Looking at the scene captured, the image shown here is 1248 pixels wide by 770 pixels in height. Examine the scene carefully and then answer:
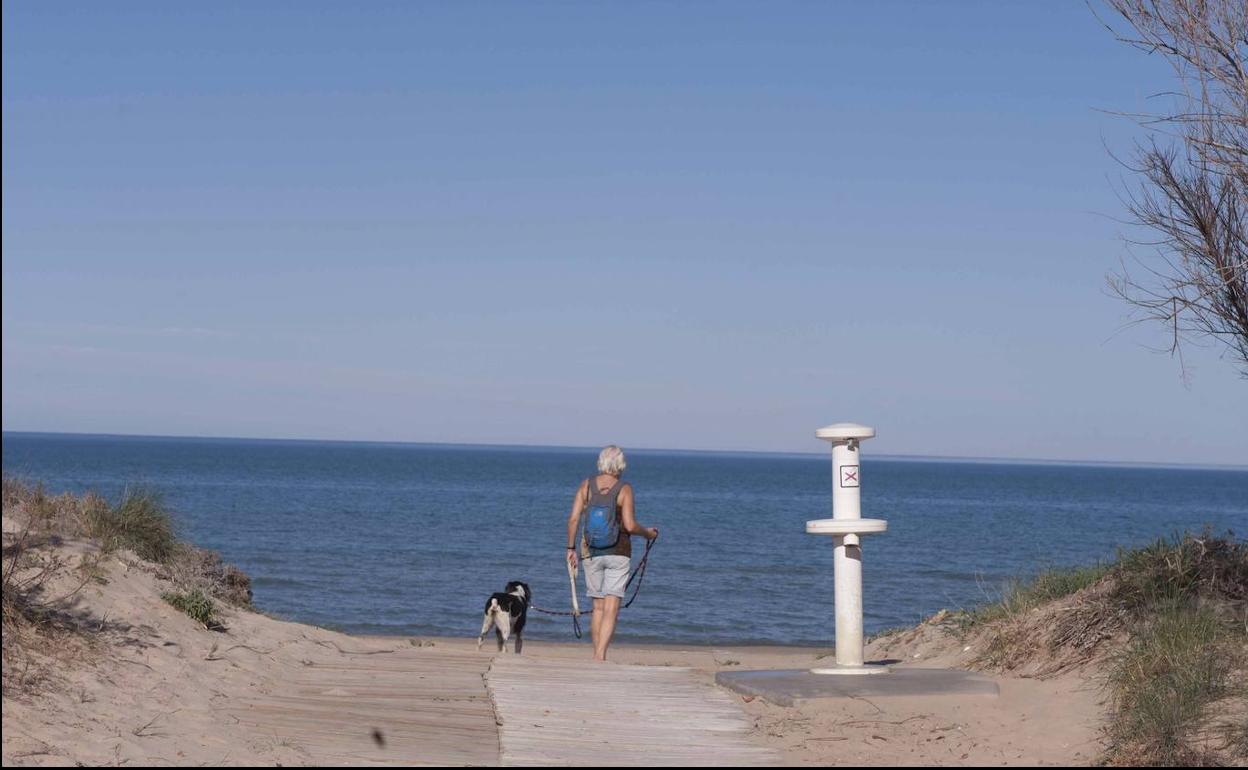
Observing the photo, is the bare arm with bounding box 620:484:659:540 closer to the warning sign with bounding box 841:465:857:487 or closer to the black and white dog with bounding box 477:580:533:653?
the warning sign with bounding box 841:465:857:487

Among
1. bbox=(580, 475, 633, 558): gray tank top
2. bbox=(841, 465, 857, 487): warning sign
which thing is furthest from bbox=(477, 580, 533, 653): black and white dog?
bbox=(841, 465, 857, 487): warning sign

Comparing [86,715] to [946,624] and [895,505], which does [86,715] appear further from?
[895,505]

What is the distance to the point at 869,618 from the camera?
2484 cm

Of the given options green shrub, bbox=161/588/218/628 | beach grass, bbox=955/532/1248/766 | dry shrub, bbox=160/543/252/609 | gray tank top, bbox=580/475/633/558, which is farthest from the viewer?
dry shrub, bbox=160/543/252/609

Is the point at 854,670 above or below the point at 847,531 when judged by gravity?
below

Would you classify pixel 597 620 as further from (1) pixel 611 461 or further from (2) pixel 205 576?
(2) pixel 205 576

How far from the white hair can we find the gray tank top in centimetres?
10

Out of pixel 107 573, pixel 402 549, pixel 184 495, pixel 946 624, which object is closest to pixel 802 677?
pixel 946 624

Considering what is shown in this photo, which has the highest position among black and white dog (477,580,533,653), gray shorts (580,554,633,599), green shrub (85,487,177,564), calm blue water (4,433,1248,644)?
green shrub (85,487,177,564)

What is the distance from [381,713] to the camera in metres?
8.19

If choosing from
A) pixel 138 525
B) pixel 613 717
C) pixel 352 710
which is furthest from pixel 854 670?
pixel 138 525

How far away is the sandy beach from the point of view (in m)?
7.06

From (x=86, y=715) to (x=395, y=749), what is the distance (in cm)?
185

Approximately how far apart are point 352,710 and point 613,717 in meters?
1.70
